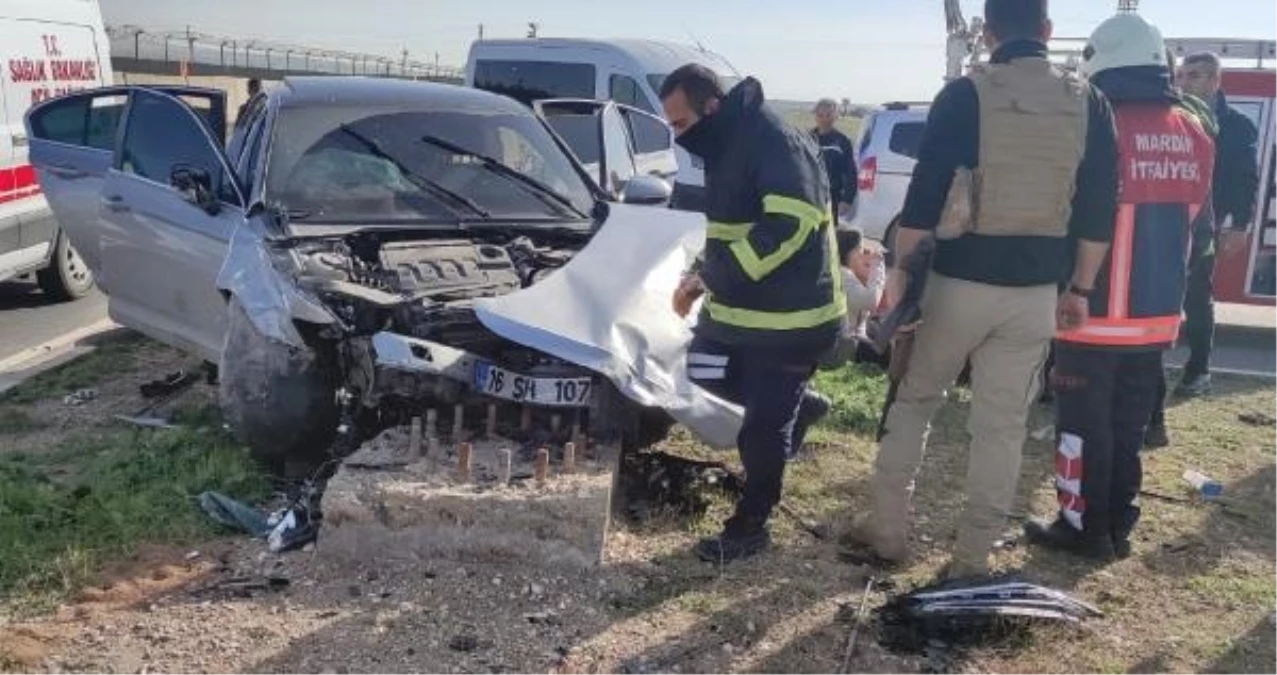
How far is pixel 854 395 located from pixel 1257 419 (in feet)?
7.69

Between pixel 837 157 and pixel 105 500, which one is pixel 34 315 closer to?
pixel 105 500

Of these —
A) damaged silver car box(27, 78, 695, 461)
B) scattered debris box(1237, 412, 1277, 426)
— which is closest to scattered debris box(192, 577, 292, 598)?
damaged silver car box(27, 78, 695, 461)

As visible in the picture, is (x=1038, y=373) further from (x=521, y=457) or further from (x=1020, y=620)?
(x=521, y=457)

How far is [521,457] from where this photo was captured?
426 cm

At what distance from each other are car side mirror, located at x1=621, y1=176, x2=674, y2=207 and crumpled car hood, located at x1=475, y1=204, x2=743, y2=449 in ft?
4.03

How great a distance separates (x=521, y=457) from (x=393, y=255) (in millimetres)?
1105

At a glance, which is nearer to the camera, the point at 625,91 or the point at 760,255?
the point at 760,255

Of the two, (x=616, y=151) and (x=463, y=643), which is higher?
(x=616, y=151)

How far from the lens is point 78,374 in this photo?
6578 millimetres

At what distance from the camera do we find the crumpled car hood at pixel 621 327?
13.2 feet

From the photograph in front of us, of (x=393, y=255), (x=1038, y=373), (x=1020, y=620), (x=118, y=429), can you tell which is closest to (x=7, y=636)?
(x=393, y=255)

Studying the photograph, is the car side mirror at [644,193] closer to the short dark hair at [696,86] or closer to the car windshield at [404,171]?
the car windshield at [404,171]

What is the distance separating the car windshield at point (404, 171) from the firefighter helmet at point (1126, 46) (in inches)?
94.4

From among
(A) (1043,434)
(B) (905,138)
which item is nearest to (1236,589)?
(A) (1043,434)
